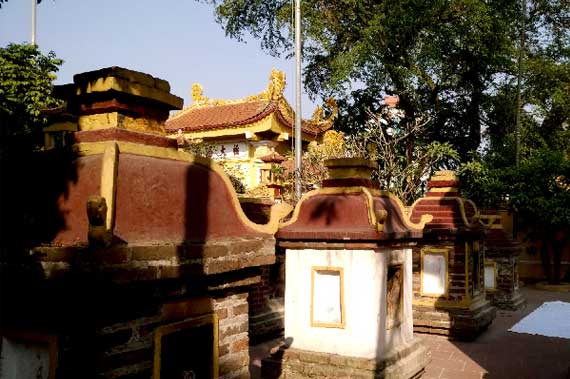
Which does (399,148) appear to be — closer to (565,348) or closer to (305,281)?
(565,348)

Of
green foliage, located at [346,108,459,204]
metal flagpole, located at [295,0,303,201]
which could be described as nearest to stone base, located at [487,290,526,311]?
green foliage, located at [346,108,459,204]

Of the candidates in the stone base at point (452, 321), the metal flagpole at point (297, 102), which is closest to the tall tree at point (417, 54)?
the metal flagpole at point (297, 102)

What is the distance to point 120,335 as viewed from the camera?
361 cm

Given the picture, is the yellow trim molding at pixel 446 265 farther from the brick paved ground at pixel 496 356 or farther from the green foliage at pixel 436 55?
the green foliage at pixel 436 55

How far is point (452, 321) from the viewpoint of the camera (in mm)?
11961

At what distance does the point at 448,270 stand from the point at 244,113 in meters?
15.0

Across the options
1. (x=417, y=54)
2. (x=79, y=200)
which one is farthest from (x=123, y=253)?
(x=417, y=54)

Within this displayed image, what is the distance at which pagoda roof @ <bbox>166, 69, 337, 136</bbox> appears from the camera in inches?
940

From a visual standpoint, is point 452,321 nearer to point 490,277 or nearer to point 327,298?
point 490,277

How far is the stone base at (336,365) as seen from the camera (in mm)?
7281

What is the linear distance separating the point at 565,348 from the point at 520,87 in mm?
13928

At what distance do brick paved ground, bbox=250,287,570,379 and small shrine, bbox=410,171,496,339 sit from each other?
39 cm

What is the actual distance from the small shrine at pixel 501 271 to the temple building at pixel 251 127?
29.3ft

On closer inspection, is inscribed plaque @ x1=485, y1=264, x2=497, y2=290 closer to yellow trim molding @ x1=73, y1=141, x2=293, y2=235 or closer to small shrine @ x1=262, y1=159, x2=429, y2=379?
small shrine @ x1=262, y1=159, x2=429, y2=379
